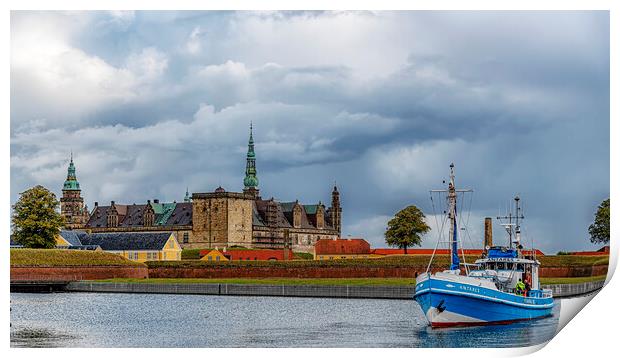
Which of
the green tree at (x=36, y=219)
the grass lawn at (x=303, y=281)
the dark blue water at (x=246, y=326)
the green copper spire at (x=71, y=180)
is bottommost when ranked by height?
the dark blue water at (x=246, y=326)

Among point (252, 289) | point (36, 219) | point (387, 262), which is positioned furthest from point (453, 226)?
point (36, 219)

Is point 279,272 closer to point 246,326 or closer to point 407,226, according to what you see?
point 407,226

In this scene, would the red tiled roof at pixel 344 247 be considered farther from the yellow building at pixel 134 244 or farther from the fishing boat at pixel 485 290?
the fishing boat at pixel 485 290

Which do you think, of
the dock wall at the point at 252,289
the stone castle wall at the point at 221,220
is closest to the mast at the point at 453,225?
the dock wall at the point at 252,289

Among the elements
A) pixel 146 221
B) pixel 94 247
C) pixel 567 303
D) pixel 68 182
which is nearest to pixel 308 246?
pixel 146 221

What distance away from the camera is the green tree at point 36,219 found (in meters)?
49.2

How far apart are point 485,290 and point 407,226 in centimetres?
2396

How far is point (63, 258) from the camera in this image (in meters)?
52.3

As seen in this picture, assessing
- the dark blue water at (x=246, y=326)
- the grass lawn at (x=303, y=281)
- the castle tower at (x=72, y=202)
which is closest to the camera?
the dark blue water at (x=246, y=326)

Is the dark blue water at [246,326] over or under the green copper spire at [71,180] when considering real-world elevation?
under

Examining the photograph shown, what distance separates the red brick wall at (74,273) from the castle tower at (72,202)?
3.18 meters

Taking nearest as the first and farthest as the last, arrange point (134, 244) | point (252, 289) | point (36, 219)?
point (252, 289)
point (36, 219)
point (134, 244)
